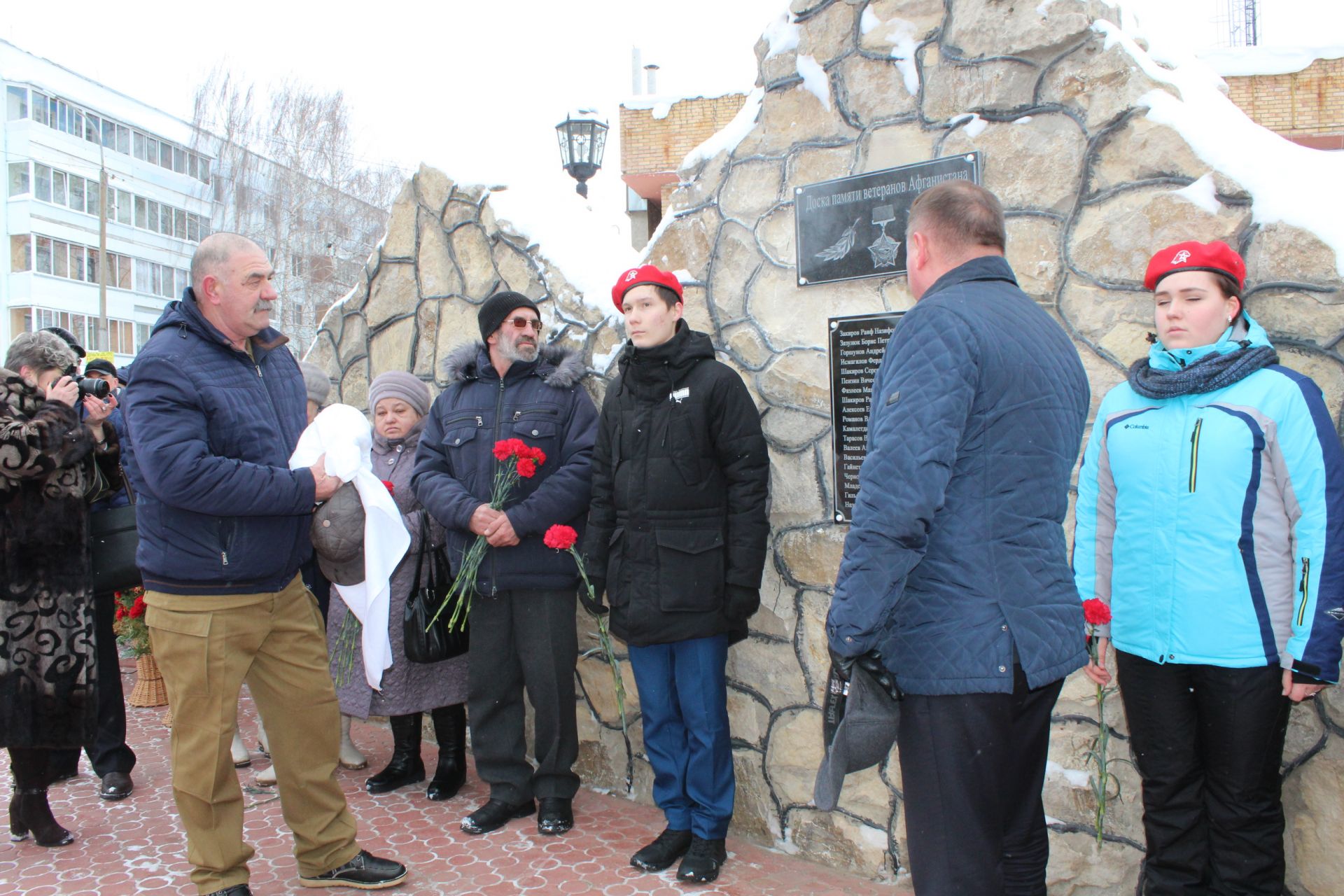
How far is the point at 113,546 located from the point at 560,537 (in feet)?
6.31

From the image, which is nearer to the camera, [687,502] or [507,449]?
[687,502]

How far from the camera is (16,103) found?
26531mm

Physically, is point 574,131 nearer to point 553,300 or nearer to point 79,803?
point 553,300

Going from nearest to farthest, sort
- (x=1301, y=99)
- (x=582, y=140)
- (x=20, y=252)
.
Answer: (x=582, y=140), (x=1301, y=99), (x=20, y=252)

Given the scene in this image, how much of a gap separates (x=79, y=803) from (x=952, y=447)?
3887mm

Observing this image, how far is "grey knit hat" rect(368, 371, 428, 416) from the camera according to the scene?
13.5 ft

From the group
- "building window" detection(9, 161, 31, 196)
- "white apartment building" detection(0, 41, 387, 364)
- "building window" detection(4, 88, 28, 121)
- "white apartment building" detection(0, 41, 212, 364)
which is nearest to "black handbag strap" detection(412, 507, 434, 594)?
"white apartment building" detection(0, 41, 387, 364)

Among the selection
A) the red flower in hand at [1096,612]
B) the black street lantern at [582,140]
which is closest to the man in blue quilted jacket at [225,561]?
the red flower in hand at [1096,612]

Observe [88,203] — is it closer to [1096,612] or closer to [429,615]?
[429,615]

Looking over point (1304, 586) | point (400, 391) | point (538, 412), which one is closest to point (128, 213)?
point (400, 391)

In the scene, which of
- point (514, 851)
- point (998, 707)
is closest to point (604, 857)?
point (514, 851)

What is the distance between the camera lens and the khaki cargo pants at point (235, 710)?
2791mm

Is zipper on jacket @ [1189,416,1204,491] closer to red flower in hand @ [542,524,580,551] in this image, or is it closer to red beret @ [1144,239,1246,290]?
red beret @ [1144,239,1246,290]

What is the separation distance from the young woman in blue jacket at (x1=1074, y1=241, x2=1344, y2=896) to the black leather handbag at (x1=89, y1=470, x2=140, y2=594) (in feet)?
11.6
